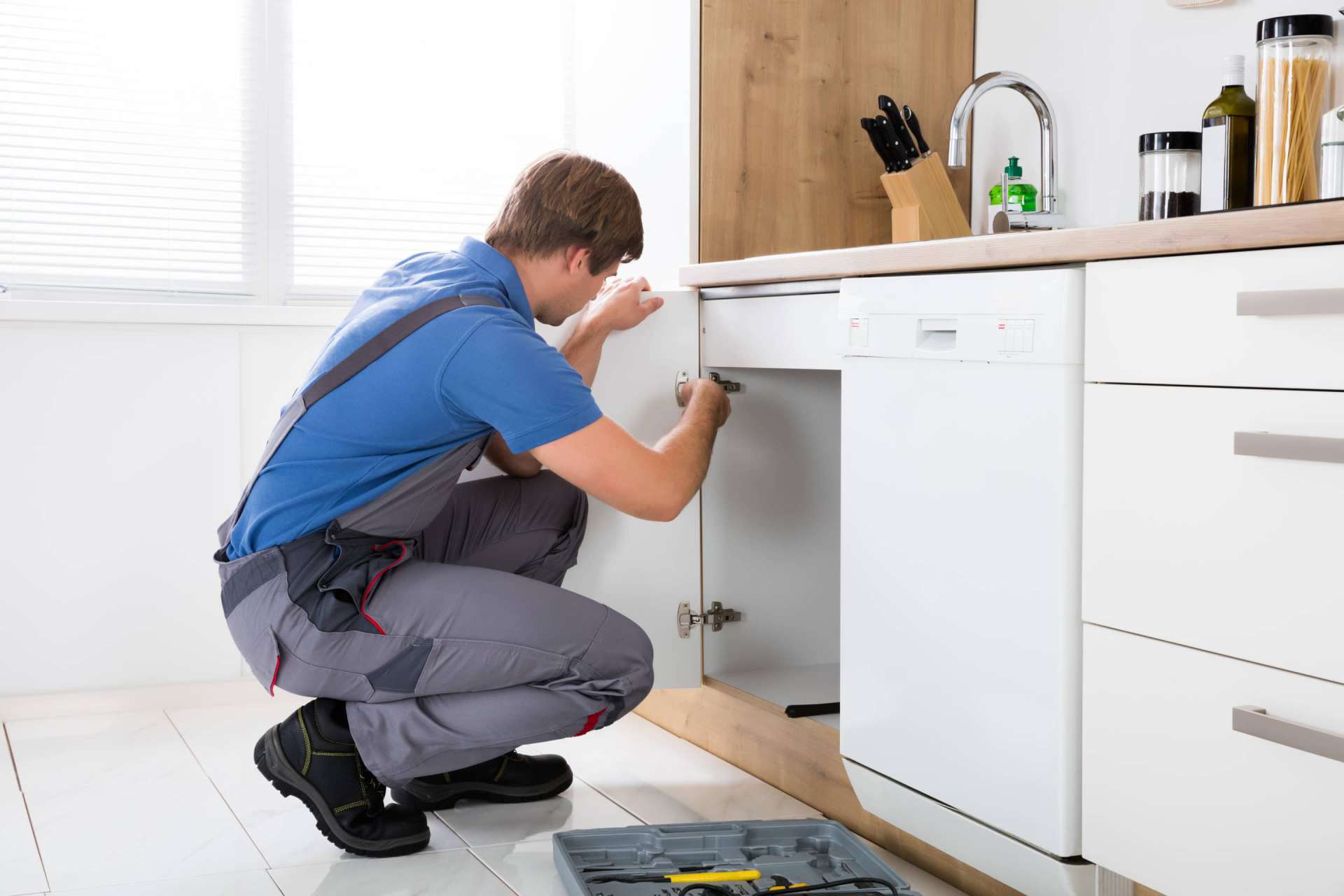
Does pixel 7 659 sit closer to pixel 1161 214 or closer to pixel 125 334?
pixel 125 334

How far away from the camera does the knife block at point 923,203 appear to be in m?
2.27

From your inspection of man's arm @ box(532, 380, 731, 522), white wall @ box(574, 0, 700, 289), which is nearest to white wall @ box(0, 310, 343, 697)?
white wall @ box(574, 0, 700, 289)

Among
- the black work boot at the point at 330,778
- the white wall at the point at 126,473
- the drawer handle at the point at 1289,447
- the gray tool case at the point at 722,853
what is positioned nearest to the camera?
the drawer handle at the point at 1289,447

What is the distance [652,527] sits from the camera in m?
2.17

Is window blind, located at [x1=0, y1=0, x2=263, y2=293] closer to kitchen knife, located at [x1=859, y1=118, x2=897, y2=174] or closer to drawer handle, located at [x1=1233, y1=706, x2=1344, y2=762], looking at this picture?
kitchen knife, located at [x1=859, y1=118, x2=897, y2=174]

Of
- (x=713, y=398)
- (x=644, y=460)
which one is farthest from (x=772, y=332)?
(x=644, y=460)

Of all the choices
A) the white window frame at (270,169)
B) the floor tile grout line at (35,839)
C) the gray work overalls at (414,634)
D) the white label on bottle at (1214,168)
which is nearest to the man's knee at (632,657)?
the gray work overalls at (414,634)

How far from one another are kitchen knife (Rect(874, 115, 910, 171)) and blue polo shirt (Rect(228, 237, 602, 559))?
0.79m

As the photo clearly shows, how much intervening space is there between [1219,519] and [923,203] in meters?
1.20

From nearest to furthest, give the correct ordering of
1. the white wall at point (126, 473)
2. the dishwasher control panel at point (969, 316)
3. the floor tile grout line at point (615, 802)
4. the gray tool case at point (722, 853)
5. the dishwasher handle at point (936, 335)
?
1. the dishwasher control panel at point (969, 316)
2. the dishwasher handle at point (936, 335)
3. the gray tool case at point (722, 853)
4. the floor tile grout line at point (615, 802)
5. the white wall at point (126, 473)

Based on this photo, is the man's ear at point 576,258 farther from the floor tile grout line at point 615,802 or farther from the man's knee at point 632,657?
the floor tile grout line at point 615,802

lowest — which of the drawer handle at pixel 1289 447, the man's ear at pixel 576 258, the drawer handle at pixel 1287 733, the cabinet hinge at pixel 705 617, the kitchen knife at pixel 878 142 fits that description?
the cabinet hinge at pixel 705 617

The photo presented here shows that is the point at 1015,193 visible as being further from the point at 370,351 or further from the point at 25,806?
the point at 25,806

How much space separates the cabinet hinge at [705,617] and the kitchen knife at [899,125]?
0.89 meters
